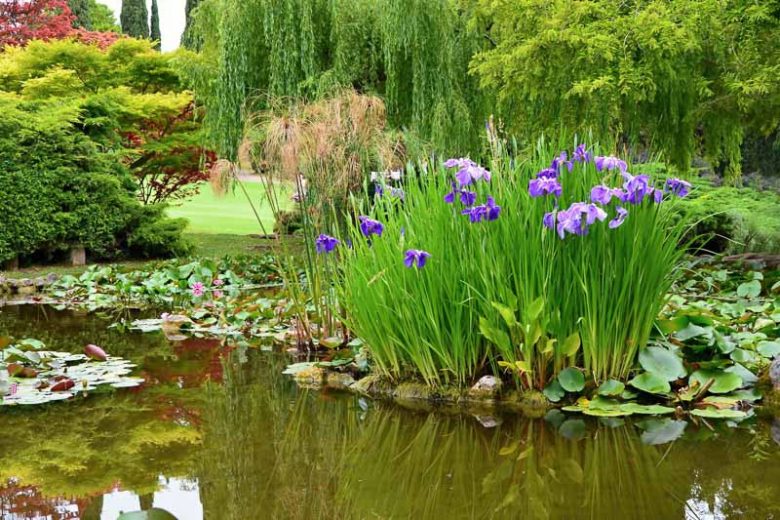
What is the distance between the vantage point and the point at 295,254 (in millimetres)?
13047

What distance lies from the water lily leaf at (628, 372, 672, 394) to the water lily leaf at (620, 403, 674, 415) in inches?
2.9

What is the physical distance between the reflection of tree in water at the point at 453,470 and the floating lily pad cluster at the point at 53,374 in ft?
3.20

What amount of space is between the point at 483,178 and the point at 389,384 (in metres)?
1.22

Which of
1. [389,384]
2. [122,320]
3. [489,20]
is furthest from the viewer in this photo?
[489,20]

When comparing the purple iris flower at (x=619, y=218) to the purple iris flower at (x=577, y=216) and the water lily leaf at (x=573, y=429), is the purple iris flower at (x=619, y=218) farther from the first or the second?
the water lily leaf at (x=573, y=429)

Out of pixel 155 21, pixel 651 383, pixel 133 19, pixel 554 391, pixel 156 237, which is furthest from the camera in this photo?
pixel 155 21

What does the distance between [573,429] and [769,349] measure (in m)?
1.27

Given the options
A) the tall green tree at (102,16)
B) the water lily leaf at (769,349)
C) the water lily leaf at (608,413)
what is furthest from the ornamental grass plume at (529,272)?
the tall green tree at (102,16)

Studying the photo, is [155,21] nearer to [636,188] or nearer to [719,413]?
[636,188]

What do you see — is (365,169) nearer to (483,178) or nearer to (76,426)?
(483,178)

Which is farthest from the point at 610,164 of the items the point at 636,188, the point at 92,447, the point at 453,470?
the point at 92,447

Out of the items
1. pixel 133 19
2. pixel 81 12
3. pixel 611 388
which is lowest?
pixel 611 388

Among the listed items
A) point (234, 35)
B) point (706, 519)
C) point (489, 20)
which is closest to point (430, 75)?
point (489, 20)

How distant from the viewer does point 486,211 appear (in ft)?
12.2
